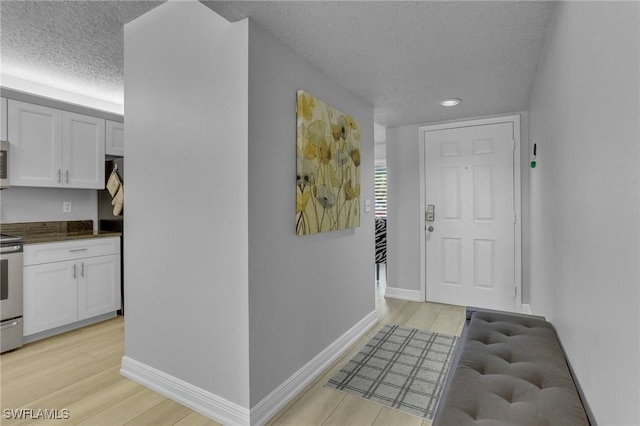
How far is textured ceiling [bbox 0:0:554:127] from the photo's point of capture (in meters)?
1.72

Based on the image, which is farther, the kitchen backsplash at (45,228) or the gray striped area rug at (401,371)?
the kitchen backsplash at (45,228)

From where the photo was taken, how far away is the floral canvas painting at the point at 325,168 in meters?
2.16

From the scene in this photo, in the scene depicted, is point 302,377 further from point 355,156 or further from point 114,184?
point 114,184

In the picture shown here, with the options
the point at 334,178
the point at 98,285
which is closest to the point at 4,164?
the point at 98,285

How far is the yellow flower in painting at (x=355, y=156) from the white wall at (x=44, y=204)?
119 inches

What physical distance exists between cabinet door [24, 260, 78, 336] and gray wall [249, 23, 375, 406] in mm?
2349

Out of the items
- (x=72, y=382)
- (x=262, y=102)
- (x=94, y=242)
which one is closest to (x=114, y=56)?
(x=262, y=102)

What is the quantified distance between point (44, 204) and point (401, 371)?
3.73 metres

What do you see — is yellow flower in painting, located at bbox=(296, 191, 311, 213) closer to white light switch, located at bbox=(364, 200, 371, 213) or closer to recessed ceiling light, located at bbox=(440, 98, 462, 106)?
white light switch, located at bbox=(364, 200, 371, 213)

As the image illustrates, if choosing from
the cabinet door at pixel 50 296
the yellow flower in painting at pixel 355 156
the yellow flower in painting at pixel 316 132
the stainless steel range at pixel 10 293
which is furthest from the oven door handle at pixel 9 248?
the yellow flower in painting at pixel 355 156

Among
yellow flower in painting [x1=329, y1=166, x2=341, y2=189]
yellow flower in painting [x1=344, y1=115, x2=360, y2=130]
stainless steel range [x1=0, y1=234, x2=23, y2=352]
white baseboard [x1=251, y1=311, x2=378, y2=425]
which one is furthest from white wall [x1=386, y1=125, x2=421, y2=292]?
stainless steel range [x1=0, y1=234, x2=23, y2=352]

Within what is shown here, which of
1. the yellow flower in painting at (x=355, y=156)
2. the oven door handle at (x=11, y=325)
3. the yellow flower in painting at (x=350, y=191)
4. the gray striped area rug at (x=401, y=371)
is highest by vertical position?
the yellow flower in painting at (x=355, y=156)

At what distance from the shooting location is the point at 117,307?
351cm

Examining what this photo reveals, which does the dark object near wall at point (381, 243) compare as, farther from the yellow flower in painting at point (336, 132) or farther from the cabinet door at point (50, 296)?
the cabinet door at point (50, 296)
